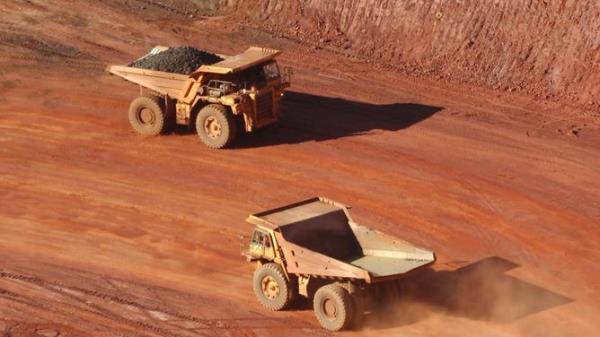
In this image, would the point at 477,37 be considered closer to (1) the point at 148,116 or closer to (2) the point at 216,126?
(2) the point at 216,126

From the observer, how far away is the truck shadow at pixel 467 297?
17.1m

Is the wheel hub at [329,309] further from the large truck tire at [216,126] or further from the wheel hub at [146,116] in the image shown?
the wheel hub at [146,116]

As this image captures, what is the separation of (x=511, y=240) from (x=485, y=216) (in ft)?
3.59

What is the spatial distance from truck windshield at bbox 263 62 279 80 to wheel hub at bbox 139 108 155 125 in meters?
2.99

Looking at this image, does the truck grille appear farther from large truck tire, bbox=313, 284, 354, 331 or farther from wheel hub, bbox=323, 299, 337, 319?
wheel hub, bbox=323, 299, 337, 319

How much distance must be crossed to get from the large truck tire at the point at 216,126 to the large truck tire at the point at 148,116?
1047 mm

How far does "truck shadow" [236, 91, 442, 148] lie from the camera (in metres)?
25.0

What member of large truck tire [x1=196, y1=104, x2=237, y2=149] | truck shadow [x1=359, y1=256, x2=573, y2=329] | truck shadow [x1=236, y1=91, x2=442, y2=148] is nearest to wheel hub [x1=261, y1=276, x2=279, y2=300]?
truck shadow [x1=359, y1=256, x2=573, y2=329]

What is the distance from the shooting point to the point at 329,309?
16.6 m

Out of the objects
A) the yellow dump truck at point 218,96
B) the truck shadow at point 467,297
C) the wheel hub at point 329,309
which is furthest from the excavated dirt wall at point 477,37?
the wheel hub at point 329,309

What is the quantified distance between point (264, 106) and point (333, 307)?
336 inches

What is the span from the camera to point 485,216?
21.1 meters

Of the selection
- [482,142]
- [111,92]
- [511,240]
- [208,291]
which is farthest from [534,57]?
[208,291]

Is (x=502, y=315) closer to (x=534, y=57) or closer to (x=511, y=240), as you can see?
(x=511, y=240)
